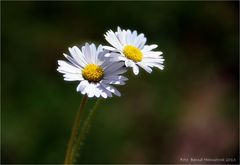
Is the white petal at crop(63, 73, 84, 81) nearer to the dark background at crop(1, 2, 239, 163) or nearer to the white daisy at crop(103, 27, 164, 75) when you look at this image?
the white daisy at crop(103, 27, 164, 75)

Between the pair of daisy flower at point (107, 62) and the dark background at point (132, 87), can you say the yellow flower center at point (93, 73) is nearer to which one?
the pair of daisy flower at point (107, 62)

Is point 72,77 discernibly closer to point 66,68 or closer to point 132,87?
point 66,68

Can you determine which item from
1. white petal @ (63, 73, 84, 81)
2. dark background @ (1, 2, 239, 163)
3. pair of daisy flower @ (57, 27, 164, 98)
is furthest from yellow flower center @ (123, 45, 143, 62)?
dark background @ (1, 2, 239, 163)

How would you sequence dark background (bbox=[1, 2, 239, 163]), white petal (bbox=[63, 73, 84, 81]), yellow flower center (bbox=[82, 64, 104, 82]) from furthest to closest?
dark background (bbox=[1, 2, 239, 163]) < yellow flower center (bbox=[82, 64, 104, 82]) < white petal (bbox=[63, 73, 84, 81])

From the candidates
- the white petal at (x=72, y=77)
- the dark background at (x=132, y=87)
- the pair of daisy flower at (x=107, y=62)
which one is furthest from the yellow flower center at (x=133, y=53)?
the dark background at (x=132, y=87)

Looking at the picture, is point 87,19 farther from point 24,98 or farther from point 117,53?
point 117,53

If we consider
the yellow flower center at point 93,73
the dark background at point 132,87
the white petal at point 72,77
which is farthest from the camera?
the dark background at point 132,87
